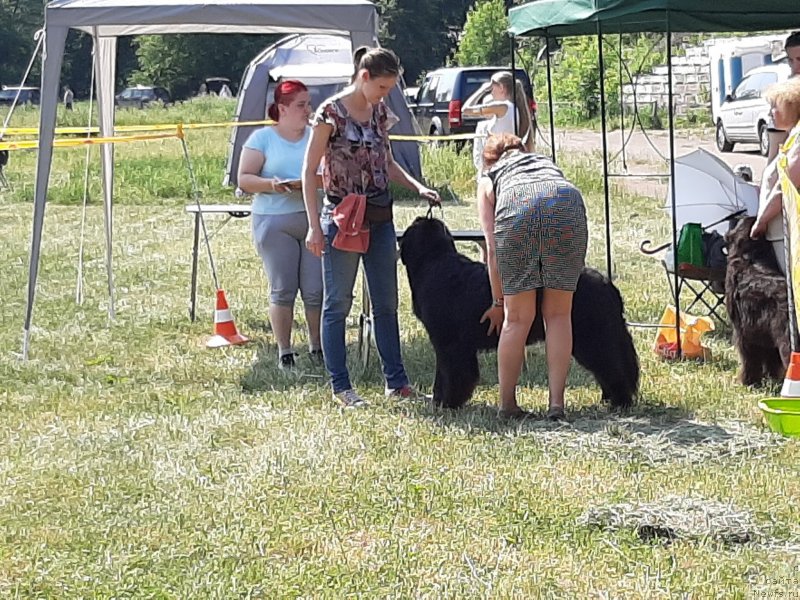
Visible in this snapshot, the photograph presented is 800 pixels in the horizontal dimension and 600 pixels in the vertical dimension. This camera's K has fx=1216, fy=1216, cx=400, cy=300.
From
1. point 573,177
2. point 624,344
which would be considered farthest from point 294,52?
point 624,344

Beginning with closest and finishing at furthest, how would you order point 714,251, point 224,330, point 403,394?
point 403,394, point 714,251, point 224,330

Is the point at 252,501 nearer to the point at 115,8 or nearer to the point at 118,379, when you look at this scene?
the point at 118,379

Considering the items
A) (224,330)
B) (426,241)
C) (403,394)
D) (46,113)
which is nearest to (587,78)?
(224,330)

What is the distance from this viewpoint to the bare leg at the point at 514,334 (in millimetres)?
5477

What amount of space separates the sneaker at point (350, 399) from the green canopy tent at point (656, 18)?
6.58ft

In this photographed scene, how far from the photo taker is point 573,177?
51.9 ft

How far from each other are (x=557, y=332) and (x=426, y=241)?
2.72 feet

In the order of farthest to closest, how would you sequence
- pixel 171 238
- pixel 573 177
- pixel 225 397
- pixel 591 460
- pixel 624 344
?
1. pixel 573 177
2. pixel 171 238
3. pixel 225 397
4. pixel 624 344
5. pixel 591 460

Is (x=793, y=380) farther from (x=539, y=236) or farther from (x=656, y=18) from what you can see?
(x=656, y=18)

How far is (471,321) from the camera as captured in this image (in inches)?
227

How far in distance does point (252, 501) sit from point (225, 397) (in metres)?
1.82

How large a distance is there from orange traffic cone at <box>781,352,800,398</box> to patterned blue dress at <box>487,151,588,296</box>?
1.01m

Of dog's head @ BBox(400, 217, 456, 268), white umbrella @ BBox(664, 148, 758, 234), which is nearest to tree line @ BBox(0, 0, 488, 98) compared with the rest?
white umbrella @ BBox(664, 148, 758, 234)

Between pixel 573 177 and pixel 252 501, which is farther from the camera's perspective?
pixel 573 177
